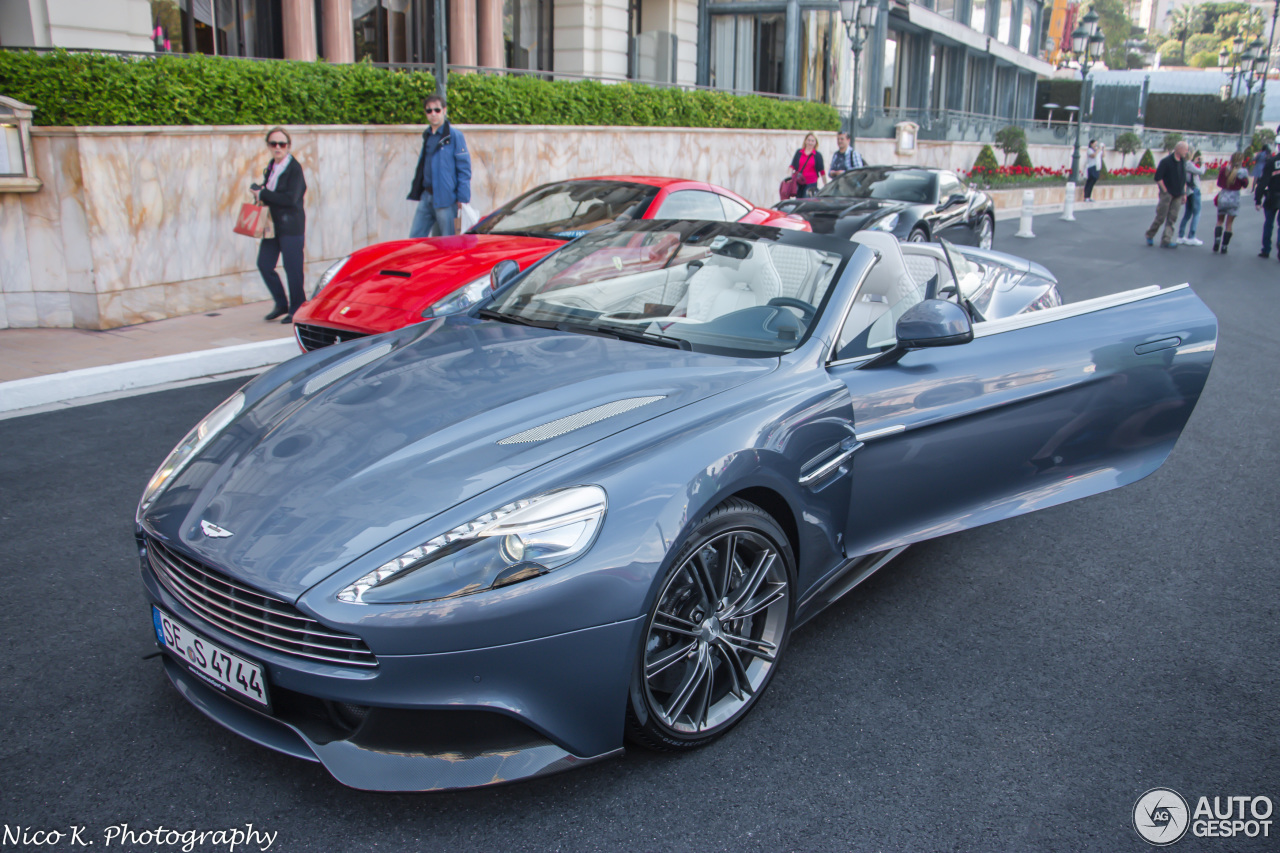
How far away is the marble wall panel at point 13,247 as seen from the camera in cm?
839

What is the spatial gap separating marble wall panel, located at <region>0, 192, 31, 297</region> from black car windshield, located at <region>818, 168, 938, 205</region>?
1076 cm

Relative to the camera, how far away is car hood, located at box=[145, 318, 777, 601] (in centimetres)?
241

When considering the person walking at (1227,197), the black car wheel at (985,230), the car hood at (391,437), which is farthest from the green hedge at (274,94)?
the person walking at (1227,197)

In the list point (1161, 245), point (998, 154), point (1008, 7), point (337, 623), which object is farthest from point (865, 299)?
point (1008, 7)

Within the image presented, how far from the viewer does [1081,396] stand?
3891 mm

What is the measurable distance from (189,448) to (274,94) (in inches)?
329

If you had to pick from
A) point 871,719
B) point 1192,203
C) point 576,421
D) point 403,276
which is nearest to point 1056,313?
point 871,719

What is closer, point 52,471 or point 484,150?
point 52,471

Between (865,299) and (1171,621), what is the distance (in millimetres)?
1663

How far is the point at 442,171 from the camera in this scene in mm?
10203

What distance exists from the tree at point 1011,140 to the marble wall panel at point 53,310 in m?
34.1

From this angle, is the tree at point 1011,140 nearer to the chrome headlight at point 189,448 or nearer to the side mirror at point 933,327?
the side mirror at point 933,327

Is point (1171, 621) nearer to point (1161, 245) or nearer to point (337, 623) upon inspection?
point (337, 623)

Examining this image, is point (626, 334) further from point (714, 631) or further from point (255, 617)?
point (255, 617)
